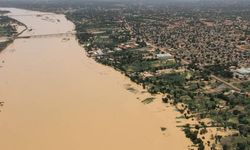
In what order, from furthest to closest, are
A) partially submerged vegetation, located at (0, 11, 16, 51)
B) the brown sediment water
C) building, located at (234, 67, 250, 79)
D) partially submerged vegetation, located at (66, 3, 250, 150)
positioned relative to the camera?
partially submerged vegetation, located at (0, 11, 16, 51), building, located at (234, 67, 250, 79), partially submerged vegetation, located at (66, 3, 250, 150), the brown sediment water

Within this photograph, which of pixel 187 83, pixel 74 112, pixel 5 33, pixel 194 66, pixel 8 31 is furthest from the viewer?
pixel 8 31

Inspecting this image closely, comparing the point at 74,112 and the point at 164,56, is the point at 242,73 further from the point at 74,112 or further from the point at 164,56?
the point at 74,112

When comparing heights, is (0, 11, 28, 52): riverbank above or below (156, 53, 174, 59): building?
below

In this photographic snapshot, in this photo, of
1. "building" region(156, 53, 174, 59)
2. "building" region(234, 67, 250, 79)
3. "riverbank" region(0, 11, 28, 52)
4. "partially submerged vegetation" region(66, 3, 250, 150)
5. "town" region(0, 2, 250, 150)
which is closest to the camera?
"partially submerged vegetation" region(66, 3, 250, 150)

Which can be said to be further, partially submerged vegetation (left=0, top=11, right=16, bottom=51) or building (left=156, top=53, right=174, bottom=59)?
partially submerged vegetation (left=0, top=11, right=16, bottom=51)

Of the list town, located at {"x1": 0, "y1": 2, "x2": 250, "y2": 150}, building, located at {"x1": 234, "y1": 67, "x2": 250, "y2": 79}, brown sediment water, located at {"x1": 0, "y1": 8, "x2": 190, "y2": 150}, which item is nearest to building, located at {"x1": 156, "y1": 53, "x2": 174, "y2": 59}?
town, located at {"x1": 0, "y1": 2, "x2": 250, "y2": 150}

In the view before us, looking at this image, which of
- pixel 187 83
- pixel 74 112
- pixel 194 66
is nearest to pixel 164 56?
pixel 194 66

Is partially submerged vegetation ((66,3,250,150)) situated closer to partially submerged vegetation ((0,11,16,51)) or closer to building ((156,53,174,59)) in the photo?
building ((156,53,174,59))

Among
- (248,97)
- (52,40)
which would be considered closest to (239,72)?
(248,97)
